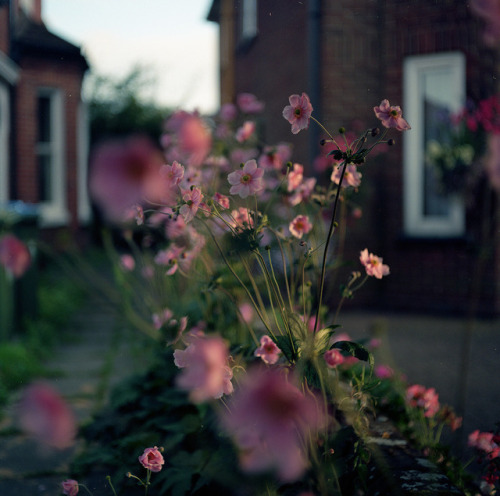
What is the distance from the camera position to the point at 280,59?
5.99 m

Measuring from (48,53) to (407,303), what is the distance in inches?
260

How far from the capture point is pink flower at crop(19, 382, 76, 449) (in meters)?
0.73

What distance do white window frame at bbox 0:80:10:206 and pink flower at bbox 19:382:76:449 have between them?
7.94 m

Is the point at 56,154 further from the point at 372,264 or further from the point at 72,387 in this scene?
the point at 372,264

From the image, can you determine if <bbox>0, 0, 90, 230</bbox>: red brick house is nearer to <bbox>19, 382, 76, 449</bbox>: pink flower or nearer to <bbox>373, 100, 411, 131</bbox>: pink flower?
<bbox>373, 100, 411, 131</bbox>: pink flower

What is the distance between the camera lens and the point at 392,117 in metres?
1.48

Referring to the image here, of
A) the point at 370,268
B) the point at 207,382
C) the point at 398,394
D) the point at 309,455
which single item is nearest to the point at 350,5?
the point at 398,394

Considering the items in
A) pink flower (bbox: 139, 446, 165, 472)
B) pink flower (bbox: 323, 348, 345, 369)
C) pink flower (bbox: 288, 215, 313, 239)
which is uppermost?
pink flower (bbox: 288, 215, 313, 239)

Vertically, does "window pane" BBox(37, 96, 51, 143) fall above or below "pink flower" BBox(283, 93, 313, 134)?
above

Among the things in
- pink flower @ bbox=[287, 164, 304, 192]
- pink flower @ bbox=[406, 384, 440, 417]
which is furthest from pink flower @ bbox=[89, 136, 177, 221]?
pink flower @ bbox=[406, 384, 440, 417]

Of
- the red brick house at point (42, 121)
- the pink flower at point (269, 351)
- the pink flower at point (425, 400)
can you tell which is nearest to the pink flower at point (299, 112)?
the pink flower at point (269, 351)

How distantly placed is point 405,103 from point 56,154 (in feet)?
18.8

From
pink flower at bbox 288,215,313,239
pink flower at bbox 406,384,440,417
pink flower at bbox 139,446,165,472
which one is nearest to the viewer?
pink flower at bbox 139,446,165,472

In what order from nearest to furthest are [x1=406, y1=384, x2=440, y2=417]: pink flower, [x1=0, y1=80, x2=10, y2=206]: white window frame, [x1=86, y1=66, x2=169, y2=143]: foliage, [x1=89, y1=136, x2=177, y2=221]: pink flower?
[x1=89, y1=136, x2=177, y2=221]: pink flower, [x1=406, y1=384, x2=440, y2=417]: pink flower, [x1=0, y1=80, x2=10, y2=206]: white window frame, [x1=86, y1=66, x2=169, y2=143]: foliage
